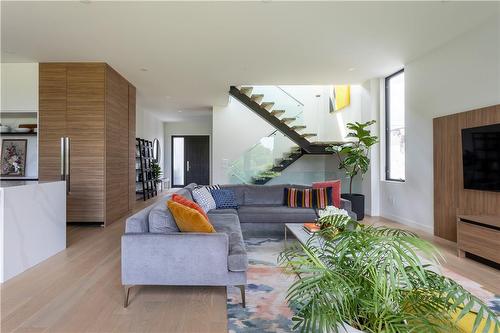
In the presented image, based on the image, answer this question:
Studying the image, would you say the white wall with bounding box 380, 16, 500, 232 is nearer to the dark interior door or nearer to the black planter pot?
the black planter pot

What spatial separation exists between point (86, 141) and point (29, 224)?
237 cm

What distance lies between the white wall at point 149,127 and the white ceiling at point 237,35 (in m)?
3.33

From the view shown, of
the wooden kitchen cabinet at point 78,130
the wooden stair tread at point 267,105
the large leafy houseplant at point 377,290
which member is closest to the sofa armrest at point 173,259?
the large leafy houseplant at point 377,290

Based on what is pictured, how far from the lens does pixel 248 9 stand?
3520mm

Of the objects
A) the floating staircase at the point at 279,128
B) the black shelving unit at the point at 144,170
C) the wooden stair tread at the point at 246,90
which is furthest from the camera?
the black shelving unit at the point at 144,170

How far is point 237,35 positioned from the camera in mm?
4215

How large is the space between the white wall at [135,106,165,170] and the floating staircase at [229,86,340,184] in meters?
3.63

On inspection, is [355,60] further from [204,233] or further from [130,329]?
[130,329]

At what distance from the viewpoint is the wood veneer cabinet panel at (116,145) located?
549 cm

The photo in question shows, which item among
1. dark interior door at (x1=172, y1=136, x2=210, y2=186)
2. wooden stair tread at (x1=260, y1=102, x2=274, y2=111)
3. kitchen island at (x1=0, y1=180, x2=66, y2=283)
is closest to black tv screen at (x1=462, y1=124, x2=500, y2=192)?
wooden stair tread at (x1=260, y1=102, x2=274, y2=111)

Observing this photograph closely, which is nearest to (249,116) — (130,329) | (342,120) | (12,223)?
(342,120)

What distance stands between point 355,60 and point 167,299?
15.4 ft

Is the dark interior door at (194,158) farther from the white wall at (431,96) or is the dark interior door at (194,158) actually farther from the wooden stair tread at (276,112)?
the white wall at (431,96)

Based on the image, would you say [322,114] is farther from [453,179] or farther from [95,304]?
[95,304]
